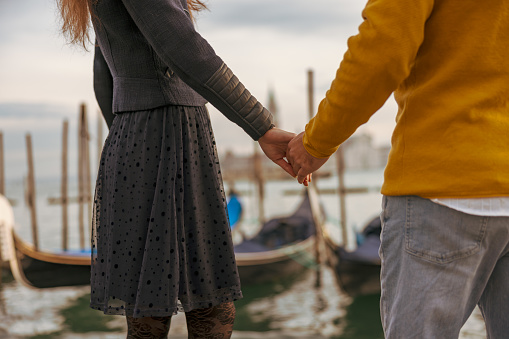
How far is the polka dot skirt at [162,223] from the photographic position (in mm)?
1049

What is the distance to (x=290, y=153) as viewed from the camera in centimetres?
109

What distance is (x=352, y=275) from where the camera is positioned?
7094mm

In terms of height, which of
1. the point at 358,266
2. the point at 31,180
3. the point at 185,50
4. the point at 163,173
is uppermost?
the point at 185,50

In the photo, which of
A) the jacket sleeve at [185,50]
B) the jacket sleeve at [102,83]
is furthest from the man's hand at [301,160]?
the jacket sleeve at [102,83]

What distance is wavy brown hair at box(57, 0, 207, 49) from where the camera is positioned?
3.76ft

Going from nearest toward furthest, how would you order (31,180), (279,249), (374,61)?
(374,61)
(279,249)
(31,180)

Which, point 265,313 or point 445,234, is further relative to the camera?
point 265,313

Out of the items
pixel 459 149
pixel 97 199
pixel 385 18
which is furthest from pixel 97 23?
pixel 459 149

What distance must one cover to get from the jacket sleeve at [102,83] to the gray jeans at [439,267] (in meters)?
0.79

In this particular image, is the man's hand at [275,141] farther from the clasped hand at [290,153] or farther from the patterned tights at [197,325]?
the patterned tights at [197,325]

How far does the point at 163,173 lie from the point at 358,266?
6297 millimetres

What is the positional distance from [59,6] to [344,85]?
751mm

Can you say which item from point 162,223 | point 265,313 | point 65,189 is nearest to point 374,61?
point 162,223

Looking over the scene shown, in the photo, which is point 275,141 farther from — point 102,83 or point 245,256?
point 245,256
